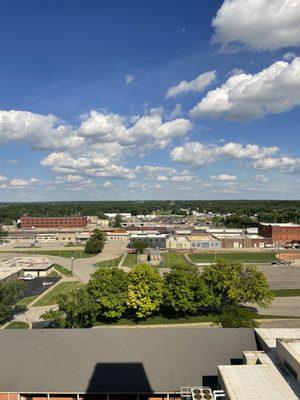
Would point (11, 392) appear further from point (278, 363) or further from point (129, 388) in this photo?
point (278, 363)

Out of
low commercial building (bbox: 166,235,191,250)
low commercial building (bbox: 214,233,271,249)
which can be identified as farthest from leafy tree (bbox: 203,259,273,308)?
low commercial building (bbox: 214,233,271,249)

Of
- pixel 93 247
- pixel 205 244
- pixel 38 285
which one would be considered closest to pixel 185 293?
pixel 38 285

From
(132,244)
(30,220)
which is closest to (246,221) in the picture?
(132,244)

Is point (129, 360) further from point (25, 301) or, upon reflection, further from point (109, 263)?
point (109, 263)

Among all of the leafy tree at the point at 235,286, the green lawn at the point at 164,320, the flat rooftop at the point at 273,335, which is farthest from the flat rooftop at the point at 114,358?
the leafy tree at the point at 235,286

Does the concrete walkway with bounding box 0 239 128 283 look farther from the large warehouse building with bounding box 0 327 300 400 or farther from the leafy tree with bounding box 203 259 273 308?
the large warehouse building with bounding box 0 327 300 400

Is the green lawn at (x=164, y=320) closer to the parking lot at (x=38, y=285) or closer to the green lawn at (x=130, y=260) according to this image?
the parking lot at (x=38, y=285)
